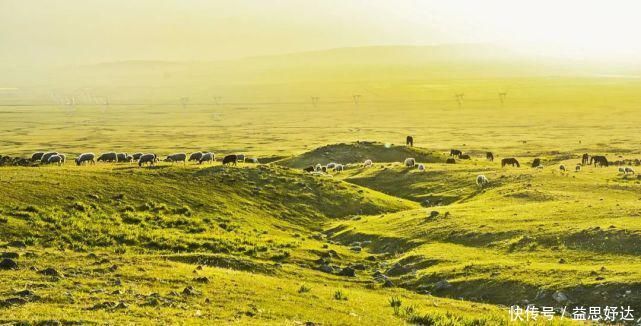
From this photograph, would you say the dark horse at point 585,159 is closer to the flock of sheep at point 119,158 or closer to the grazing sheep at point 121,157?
the flock of sheep at point 119,158

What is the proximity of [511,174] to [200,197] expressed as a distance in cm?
3003

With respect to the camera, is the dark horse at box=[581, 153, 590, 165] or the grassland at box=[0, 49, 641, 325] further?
the dark horse at box=[581, 153, 590, 165]

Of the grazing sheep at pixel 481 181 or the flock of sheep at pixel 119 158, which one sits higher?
the flock of sheep at pixel 119 158

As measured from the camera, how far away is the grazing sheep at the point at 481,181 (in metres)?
54.6

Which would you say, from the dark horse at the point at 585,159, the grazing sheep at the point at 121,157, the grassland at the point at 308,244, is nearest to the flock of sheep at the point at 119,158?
the grazing sheep at the point at 121,157

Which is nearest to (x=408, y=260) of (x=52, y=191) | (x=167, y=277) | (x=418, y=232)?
(x=418, y=232)

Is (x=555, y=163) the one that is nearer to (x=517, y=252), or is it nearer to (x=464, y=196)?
(x=464, y=196)

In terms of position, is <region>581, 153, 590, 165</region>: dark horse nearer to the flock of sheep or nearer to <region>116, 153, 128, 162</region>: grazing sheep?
the flock of sheep

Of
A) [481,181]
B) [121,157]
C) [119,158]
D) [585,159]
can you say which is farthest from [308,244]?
[585,159]

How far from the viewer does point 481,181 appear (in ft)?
180

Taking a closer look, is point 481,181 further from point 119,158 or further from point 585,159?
point 119,158

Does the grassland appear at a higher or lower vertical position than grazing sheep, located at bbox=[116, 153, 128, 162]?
lower

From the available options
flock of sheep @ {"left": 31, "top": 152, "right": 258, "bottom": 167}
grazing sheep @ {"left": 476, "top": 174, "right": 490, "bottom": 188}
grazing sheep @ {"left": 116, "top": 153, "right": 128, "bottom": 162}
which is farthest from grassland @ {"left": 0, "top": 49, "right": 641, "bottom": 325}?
grazing sheep @ {"left": 116, "top": 153, "right": 128, "bottom": 162}

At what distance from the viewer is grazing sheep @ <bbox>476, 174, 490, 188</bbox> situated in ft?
179
